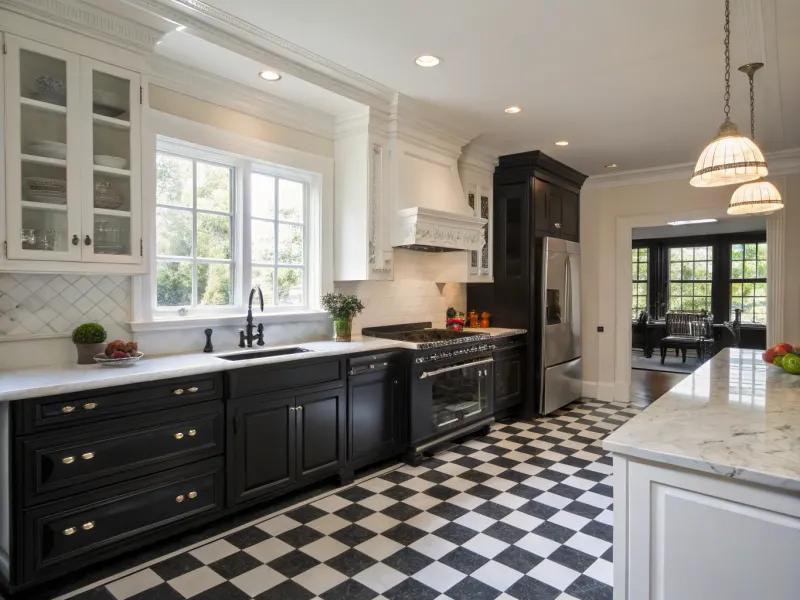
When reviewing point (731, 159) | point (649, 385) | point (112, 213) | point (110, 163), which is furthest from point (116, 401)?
point (649, 385)

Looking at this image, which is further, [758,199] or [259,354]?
[259,354]

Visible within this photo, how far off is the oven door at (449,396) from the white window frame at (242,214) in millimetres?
921

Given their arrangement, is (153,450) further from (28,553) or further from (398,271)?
(398,271)

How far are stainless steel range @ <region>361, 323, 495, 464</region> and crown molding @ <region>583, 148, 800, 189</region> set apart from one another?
106 inches

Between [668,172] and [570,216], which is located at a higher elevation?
[668,172]

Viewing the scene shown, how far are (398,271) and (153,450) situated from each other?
8.35 ft

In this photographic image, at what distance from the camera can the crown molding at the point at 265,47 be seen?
2.48 metres

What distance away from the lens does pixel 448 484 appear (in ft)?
11.0

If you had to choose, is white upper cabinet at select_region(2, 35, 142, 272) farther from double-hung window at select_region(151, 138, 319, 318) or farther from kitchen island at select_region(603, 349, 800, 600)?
kitchen island at select_region(603, 349, 800, 600)

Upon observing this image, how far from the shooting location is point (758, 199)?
9.64ft

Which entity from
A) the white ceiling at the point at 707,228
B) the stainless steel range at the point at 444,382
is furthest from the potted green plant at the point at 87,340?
the white ceiling at the point at 707,228

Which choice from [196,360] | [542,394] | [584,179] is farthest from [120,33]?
[584,179]

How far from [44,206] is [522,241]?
3.87m

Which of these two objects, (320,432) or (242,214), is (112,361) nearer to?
(320,432)
